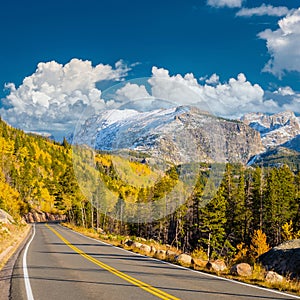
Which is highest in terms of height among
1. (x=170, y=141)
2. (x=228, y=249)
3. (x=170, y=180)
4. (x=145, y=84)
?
(x=145, y=84)

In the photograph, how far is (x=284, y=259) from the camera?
17.0 m

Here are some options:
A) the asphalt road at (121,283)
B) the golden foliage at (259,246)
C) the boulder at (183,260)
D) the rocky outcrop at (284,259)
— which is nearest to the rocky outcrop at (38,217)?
the golden foliage at (259,246)

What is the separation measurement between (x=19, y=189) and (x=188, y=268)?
310 ft

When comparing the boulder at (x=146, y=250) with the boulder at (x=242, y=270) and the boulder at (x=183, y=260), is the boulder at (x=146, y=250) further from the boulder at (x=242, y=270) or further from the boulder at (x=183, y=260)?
the boulder at (x=242, y=270)

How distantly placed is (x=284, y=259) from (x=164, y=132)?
27.6 ft

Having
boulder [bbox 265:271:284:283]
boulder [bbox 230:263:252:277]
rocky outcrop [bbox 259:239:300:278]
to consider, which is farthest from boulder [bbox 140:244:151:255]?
boulder [bbox 265:271:284:283]

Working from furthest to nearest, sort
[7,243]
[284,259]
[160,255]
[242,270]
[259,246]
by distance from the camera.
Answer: [259,246]
[7,243]
[160,255]
[284,259]
[242,270]

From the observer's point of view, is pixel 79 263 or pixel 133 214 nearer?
pixel 79 263

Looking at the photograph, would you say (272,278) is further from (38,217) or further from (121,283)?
(38,217)

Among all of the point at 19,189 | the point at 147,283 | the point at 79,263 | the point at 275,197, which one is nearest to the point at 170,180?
the point at 79,263

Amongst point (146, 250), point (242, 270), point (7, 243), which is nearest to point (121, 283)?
point (242, 270)

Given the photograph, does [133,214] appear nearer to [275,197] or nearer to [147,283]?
[275,197]

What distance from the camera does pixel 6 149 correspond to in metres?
105

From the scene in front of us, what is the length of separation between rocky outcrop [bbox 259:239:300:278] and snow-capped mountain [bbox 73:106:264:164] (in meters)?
5.49
